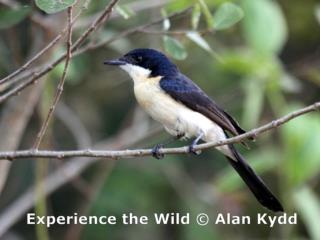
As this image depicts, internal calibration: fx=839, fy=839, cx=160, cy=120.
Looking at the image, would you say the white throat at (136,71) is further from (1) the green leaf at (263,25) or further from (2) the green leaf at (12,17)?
(1) the green leaf at (263,25)

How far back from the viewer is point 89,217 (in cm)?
518

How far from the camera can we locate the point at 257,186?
360 centimetres

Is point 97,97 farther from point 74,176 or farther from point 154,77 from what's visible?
point 154,77

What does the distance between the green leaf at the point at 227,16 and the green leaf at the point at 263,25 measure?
3.40 ft

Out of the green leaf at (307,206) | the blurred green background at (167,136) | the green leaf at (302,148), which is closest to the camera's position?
the green leaf at (302,148)

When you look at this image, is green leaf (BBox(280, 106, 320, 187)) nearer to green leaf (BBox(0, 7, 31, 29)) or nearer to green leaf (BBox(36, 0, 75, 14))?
green leaf (BBox(0, 7, 31, 29))

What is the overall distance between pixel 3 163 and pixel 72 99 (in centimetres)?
206

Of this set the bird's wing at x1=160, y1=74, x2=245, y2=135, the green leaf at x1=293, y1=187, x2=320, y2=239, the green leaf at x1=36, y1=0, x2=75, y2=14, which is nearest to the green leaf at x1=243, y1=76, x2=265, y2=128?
the green leaf at x1=293, y1=187, x2=320, y2=239

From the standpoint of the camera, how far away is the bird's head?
3.91 m

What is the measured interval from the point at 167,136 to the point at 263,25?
127 centimetres

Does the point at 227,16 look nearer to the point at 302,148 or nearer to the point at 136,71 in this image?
the point at 136,71

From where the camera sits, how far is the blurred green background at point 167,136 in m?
4.59

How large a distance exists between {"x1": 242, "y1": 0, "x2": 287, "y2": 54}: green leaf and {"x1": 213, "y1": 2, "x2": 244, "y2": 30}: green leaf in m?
1.03

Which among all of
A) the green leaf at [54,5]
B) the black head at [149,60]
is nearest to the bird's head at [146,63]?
the black head at [149,60]
